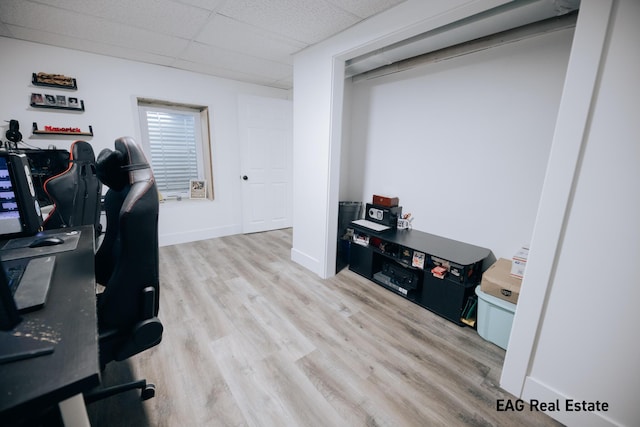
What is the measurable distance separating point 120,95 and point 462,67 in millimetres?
3811

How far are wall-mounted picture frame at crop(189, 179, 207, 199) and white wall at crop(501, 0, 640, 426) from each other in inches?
160

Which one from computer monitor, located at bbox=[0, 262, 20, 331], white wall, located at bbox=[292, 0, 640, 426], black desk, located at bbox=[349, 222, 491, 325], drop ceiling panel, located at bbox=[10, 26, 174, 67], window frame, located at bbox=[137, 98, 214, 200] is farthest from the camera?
window frame, located at bbox=[137, 98, 214, 200]

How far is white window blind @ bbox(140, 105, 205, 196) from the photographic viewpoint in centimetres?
364

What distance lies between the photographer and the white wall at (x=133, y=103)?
105 inches

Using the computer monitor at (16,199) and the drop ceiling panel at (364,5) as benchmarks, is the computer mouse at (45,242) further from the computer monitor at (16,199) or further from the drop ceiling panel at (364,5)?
the drop ceiling panel at (364,5)

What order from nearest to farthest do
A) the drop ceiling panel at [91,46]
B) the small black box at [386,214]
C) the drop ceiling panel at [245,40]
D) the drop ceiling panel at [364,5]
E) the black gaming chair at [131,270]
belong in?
the black gaming chair at [131,270]
the drop ceiling panel at [364,5]
the drop ceiling panel at [245,40]
the drop ceiling panel at [91,46]
the small black box at [386,214]

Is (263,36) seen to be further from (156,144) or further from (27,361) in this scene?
(27,361)

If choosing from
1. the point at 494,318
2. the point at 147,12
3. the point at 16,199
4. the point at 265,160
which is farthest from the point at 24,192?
the point at 265,160

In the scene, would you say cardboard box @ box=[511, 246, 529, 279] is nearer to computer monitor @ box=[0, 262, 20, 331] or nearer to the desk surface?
the desk surface

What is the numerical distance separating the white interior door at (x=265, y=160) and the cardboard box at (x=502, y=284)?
332 centimetres

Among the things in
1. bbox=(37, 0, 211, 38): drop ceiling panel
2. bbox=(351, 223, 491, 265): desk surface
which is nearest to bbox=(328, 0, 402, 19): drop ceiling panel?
bbox=(37, 0, 211, 38): drop ceiling panel

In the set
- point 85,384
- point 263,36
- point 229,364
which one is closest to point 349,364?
point 229,364

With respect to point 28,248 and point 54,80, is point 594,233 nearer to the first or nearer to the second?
point 28,248

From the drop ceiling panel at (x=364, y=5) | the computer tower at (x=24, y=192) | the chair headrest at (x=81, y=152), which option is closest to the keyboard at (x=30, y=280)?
the computer tower at (x=24, y=192)
